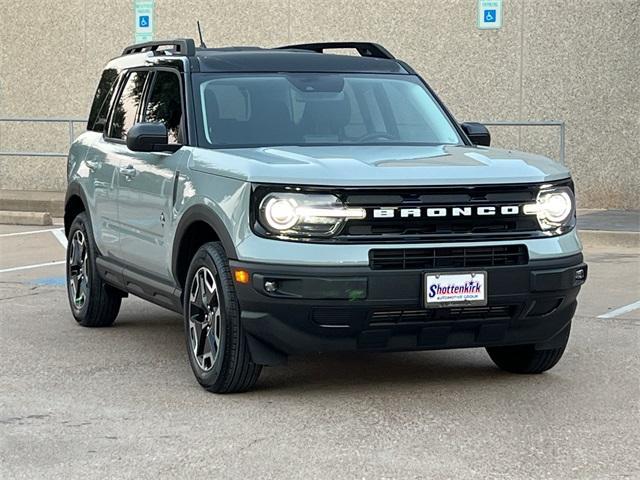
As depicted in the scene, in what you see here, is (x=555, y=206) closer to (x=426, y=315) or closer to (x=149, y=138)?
(x=426, y=315)

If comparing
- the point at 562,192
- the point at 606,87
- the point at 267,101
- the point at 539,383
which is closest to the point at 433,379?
the point at 539,383

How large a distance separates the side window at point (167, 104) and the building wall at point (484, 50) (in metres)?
9.97

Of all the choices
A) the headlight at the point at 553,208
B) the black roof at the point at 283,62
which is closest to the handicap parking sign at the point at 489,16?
the black roof at the point at 283,62

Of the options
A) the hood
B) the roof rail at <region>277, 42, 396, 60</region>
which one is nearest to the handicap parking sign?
the roof rail at <region>277, 42, 396, 60</region>

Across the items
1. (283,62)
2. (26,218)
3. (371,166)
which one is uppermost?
(283,62)

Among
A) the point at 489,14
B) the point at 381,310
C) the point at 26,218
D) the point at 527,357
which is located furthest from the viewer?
the point at 489,14

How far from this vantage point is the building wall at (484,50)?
57.1 feet

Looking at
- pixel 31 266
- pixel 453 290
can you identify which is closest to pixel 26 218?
pixel 31 266

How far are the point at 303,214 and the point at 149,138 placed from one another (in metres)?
1.49

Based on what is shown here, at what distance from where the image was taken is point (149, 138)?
7.63m

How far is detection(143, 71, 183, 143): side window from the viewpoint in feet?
25.9

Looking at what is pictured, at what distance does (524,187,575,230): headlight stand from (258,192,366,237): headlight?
3.13 ft

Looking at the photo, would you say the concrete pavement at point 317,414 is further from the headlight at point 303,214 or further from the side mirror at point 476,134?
the side mirror at point 476,134

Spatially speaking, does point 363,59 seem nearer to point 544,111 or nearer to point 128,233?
point 128,233
